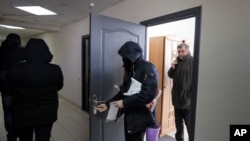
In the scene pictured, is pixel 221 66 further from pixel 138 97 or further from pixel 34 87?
pixel 34 87

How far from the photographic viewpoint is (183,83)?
2.86 meters

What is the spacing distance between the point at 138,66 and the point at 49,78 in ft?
2.76

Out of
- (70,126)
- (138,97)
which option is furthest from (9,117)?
(138,97)

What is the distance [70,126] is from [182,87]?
235 cm

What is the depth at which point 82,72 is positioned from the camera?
4.96m

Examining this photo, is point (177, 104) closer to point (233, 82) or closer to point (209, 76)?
point (209, 76)

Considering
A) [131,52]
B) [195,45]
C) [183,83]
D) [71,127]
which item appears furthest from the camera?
[71,127]

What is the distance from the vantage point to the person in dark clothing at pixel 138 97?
1.66 metres

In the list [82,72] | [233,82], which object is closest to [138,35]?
[233,82]

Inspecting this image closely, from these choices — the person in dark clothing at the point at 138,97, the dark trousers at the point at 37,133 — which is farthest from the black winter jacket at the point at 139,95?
the dark trousers at the point at 37,133

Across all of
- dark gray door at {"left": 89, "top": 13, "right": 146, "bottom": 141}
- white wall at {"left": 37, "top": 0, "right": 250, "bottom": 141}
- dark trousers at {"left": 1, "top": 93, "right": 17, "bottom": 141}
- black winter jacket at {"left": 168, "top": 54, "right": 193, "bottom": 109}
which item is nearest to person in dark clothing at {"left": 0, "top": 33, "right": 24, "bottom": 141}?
dark trousers at {"left": 1, "top": 93, "right": 17, "bottom": 141}

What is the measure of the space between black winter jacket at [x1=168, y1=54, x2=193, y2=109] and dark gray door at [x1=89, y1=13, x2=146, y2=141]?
827mm

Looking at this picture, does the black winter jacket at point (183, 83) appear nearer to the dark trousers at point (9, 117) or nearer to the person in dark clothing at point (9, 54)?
the person in dark clothing at point (9, 54)

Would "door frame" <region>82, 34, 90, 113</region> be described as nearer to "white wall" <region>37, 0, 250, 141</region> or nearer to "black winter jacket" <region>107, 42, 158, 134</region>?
"white wall" <region>37, 0, 250, 141</region>
